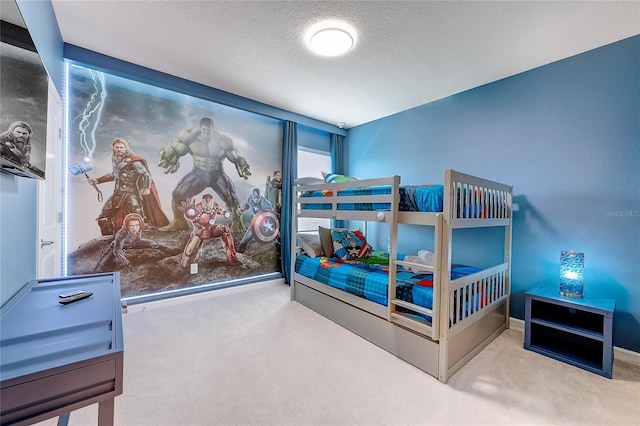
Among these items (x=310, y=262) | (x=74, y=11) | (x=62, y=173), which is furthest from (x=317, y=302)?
(x=74, y=11)

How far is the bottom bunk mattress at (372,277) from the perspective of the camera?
2.04m

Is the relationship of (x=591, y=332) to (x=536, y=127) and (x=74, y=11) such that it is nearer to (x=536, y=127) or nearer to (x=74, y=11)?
(x=536, y=127)

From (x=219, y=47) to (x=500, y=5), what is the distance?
7.29 ft

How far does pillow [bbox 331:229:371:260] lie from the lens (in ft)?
10.0

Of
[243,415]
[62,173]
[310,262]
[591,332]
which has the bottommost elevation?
[243,415]

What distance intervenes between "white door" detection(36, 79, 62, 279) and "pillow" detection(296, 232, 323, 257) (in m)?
2.26

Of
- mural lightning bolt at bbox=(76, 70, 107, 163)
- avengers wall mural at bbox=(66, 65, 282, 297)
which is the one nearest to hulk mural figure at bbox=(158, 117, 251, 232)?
avengers wall mural at bbox=(66, 65, 282, 297)

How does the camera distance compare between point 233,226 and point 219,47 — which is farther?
point 233,226

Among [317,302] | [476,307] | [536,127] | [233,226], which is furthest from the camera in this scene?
[233,226]

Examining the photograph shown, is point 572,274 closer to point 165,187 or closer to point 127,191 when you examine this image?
point 165,187

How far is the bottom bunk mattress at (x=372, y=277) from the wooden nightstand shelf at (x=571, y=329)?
545 millimetres

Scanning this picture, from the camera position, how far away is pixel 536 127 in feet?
8.33

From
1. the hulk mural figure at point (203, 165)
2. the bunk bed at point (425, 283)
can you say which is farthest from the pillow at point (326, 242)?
the hulk mural figure at point (203, 165)

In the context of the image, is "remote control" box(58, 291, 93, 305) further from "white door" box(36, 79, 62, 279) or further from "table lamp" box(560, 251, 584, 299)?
"table lamp" box(560, 251, 584, 299)
